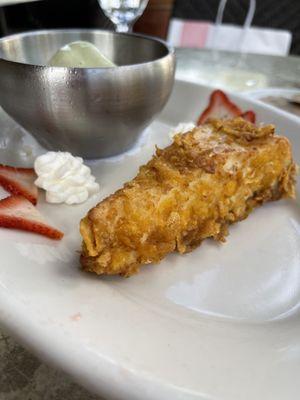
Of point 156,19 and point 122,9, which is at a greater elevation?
point 122,9

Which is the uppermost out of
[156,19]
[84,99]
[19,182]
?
[84,99]

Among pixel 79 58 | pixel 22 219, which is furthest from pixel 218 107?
pixel 22 219

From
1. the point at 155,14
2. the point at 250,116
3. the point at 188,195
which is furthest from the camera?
the point at 155,14

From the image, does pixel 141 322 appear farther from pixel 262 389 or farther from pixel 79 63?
pixel 79 63

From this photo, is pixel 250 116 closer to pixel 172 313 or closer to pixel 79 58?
pixel 79 58

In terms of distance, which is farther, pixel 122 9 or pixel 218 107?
pixel 122 9

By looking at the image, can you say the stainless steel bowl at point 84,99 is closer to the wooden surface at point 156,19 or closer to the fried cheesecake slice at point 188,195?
the fried cheesecake slice at point 188,195

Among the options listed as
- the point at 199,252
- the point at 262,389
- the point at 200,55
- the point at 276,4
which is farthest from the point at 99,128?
the point at 276,4
